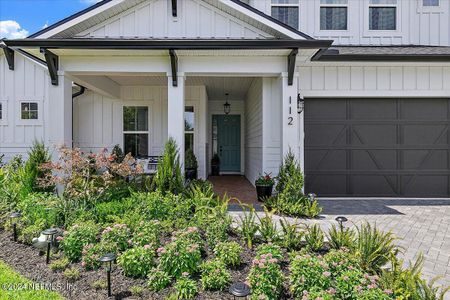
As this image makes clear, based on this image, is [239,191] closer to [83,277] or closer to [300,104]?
[300,104]

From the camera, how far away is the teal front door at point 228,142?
12.9 metres

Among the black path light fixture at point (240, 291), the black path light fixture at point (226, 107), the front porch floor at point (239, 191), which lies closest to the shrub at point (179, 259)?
the black path light fixture at point (240, 291)

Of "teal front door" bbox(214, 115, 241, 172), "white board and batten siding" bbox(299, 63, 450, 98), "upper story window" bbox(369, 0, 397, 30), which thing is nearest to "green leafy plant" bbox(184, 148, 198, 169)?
"teal front door" bbox(214, 115, 241, 172)

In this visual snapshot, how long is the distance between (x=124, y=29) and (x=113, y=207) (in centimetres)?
407

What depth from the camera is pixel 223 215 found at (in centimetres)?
422

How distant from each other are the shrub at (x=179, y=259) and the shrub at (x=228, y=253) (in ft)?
0.86

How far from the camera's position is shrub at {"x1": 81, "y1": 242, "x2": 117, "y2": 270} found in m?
3.29

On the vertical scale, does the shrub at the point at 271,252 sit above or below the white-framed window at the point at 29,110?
below

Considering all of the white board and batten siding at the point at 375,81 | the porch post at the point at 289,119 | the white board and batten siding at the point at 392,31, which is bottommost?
the porch post at the point at 289,119

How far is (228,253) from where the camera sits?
328 centimetres

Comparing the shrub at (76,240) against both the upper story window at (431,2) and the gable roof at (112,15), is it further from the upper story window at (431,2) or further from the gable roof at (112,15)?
the upper story window at (431,2)

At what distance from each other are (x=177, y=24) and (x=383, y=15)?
599cm

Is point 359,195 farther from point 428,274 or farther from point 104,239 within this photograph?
point 104,239

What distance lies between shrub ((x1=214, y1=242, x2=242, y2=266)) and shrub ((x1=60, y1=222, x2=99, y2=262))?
1624 millimetres
